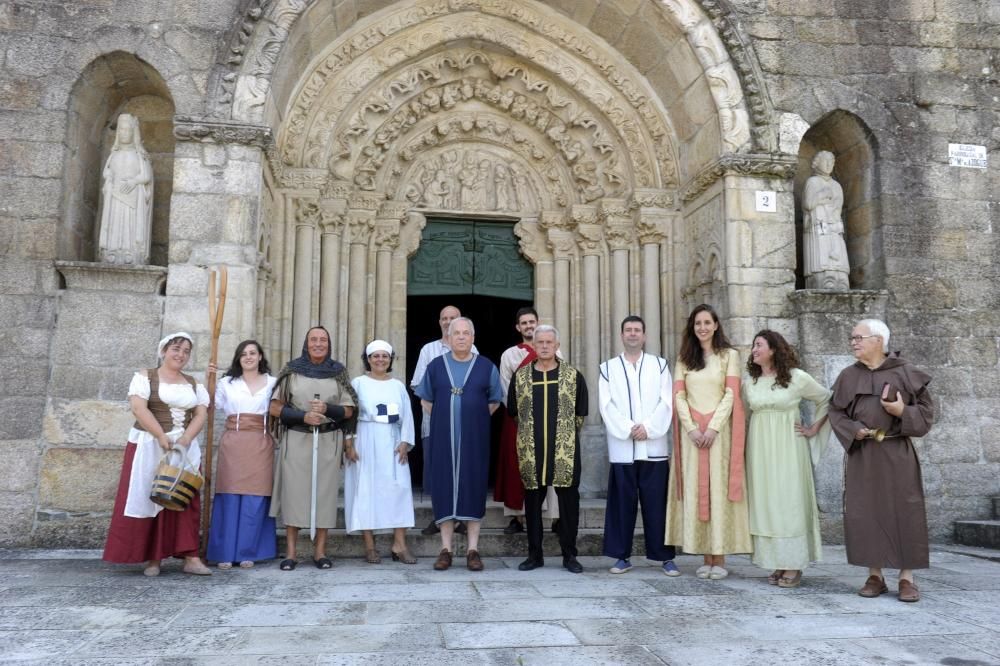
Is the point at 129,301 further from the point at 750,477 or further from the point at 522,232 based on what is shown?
the point at 750,477

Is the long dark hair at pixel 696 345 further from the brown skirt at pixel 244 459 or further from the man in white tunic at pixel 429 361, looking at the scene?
the brown skirt at pixel 244 459

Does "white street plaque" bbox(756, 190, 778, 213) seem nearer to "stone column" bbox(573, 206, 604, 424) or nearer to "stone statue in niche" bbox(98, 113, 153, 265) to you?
"stone column" bbox(573, 206, 604, 424)

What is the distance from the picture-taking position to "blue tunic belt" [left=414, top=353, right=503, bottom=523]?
540 centimetres

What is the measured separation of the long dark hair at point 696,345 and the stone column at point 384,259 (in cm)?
385

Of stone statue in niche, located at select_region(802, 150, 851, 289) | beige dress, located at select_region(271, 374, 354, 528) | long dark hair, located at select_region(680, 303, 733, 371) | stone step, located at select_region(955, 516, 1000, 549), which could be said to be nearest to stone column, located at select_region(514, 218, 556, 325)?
stone statue in niche, located at select_region(802, 150, 851, 289)

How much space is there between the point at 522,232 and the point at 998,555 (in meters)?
5.19

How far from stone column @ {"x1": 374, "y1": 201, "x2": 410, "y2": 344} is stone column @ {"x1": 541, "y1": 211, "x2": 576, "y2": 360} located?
1.58 meters

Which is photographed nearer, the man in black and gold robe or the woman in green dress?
the woman in green dress

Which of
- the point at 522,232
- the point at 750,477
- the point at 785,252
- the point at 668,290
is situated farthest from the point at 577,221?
the point at 750,477

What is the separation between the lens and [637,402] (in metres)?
5.33

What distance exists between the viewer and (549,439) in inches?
210

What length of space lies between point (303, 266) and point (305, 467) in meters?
2.94

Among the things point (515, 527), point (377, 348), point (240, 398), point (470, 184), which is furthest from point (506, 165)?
point (240, 398)

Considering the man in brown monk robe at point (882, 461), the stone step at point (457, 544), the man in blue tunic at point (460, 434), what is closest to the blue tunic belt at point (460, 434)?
the man in blue tunic at point (460, 434)
